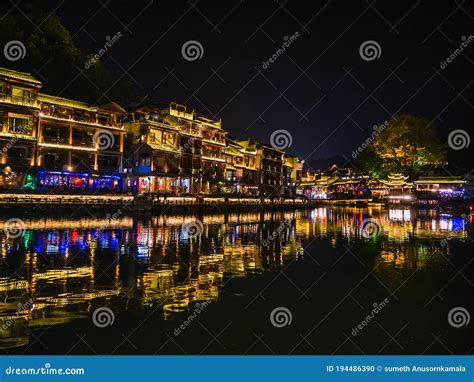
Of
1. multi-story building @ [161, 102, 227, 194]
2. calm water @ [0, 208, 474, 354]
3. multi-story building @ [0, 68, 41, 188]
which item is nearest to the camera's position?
calm water @ [0, 208, 474, 354]

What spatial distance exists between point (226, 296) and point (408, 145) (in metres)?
62.4

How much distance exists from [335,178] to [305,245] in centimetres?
7942

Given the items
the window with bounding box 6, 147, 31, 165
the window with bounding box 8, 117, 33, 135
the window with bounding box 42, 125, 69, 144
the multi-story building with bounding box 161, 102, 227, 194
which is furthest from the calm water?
the multi-story building with bounding box 161, 102, 227, 194

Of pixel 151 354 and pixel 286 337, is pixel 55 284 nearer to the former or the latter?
pixel 151 354

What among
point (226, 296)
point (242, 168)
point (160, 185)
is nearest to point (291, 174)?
point (242, 168)

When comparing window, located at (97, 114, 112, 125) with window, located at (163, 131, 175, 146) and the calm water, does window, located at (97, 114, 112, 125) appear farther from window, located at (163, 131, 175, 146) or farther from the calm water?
the calm water

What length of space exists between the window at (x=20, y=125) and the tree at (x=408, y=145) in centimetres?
4715

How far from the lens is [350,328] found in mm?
6906

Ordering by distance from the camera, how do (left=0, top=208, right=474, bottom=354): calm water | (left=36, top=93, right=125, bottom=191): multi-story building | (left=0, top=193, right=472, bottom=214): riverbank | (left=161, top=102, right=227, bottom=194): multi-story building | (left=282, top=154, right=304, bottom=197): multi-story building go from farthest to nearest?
(left=282, top=154, right=304, bottom=197): multi-story building, (left=161, top=102, right=227, bottom=194): multi-story building, (left=36, top=93, right=125, bottom=191): multi-story building, (left=0, top=193, right=472, bottom=214): riverbank, (left=0, top=208, right=474, bottom=354): calm water

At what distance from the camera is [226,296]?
8.52 meters

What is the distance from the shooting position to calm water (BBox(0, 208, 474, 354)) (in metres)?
6.18

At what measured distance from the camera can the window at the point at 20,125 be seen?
37656mm

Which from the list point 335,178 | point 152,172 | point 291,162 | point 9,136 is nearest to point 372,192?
point 335,178

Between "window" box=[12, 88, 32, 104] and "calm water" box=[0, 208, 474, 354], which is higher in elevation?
"window" box=[12, 88, 32, 104]
